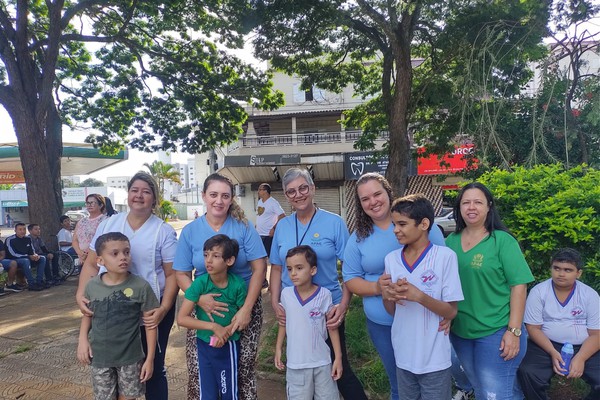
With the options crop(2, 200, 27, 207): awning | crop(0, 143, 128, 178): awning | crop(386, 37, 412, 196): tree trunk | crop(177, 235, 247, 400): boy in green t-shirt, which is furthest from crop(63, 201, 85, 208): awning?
crop(177, 235, 247, 400): boy in green t-shirt

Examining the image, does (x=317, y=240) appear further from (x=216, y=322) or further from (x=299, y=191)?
(x=216, y=322)

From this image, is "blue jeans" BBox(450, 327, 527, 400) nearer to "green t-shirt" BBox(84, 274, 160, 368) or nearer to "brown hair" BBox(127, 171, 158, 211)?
"green t-shirt" BBox(84, 274, 160, 368)

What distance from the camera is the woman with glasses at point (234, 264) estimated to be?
296 centimetres

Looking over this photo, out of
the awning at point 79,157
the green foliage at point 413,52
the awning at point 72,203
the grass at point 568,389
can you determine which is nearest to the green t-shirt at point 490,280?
the grass at point 568,389

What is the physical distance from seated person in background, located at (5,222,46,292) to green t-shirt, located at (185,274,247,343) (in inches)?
307

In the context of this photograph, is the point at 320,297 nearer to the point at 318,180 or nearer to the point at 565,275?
the point at 565,275

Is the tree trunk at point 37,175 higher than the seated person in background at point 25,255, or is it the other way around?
the tree trunk at point 37,175

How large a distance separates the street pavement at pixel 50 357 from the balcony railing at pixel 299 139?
15773mm

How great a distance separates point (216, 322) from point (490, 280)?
1.70 metres

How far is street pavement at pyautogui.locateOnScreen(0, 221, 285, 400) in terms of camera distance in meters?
4.12

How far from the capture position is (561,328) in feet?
9.90

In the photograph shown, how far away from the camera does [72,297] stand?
8.32 m

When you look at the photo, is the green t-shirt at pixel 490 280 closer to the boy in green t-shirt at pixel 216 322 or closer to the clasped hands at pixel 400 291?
the clasped hands at pixel 400 291

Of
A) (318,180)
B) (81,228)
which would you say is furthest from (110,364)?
(318,180)
